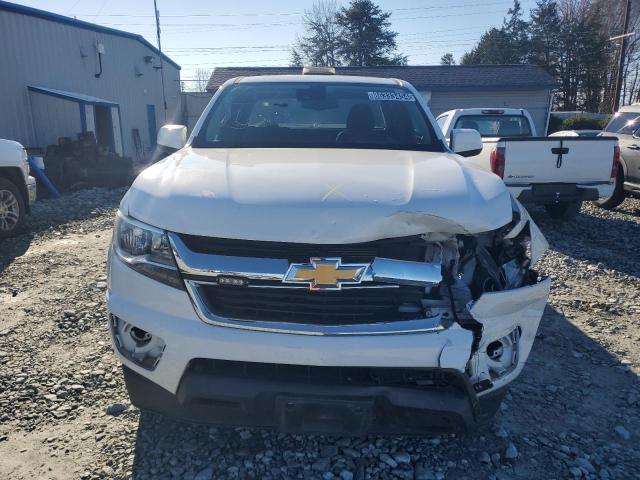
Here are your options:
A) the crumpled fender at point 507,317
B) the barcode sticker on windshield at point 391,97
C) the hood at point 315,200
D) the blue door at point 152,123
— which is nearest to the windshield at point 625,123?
the barcode sticker on windshield at point 391,97

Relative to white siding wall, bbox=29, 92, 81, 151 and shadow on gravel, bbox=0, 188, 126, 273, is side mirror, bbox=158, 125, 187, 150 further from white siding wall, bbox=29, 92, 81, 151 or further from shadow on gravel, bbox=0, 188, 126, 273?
white siding wall, bbox=29, 92, 81, 151

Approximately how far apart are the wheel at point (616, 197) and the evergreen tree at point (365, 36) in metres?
38.4

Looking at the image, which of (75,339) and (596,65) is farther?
(596,65)

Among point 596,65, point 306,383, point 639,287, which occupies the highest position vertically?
point 596,65

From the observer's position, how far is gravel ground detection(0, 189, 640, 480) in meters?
2.30

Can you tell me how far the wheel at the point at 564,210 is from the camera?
787cm

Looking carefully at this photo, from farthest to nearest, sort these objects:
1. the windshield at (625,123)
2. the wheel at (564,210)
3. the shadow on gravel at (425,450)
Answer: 1. the windshield at (625,123)
2. the wheel at (564,210)
3. the shadow on gravel at (425,450)

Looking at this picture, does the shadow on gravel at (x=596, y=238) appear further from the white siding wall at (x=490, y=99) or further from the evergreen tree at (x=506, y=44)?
the evergreen tree at (x=506, y=44)

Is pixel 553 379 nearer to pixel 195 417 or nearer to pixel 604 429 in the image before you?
pixel 604 429

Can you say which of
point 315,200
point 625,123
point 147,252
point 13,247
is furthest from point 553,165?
point 13,247

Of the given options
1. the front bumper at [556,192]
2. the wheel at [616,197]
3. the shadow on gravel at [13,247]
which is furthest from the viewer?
the wheel at [616,197]

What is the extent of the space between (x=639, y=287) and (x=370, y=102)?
350 centimetres

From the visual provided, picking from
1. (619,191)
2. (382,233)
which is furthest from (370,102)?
(619,191)

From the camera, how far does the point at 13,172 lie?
6918mm
